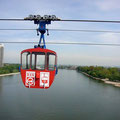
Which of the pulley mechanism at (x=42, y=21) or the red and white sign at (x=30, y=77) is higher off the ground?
the pulley mechanism at (x=42, y=21)

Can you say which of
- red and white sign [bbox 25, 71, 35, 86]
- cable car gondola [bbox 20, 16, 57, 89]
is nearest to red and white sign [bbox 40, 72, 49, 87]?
cable car gondola [bbox 20, 16, 57, 89]

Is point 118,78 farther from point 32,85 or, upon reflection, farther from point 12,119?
point 32,85

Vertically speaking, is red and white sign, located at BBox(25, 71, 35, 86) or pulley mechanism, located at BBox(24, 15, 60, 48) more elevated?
pulley mechanism, located at BBox(24, 15, 60, 48)

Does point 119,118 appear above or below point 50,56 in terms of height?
below

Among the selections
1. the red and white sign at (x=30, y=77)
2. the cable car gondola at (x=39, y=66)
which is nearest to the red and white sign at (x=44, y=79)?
the cable car gondola at (x=39, y=66)

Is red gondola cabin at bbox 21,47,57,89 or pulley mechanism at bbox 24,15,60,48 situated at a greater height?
pulley mechanism at bbox 24,15,60,48

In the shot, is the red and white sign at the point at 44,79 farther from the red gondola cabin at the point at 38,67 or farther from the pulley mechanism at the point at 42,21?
the pulley mechanism at the point at 42,21

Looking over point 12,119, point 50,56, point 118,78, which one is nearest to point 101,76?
point 118,78

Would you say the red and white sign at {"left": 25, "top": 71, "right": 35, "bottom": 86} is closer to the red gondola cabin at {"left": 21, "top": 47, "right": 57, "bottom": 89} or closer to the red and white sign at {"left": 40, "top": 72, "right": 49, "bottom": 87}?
the red gondola cabin at {"left": 21, "top": 47, "right": 57, "bottom": 89}
